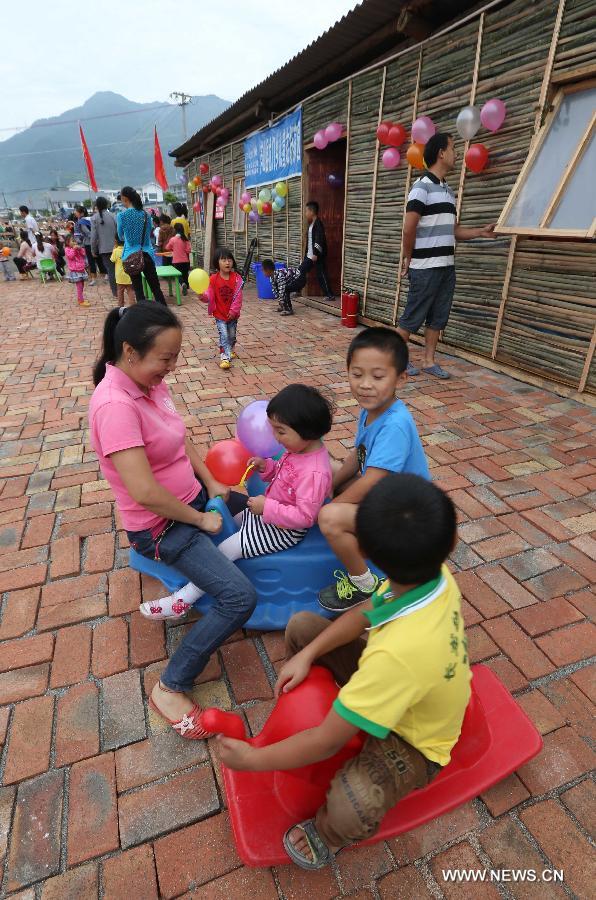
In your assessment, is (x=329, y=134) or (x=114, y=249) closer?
(x=329, y=134)

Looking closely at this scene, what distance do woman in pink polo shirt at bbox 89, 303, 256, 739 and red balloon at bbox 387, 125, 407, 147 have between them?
5.25 m

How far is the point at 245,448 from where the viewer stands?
103 inches

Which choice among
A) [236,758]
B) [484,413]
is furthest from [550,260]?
[236,758]

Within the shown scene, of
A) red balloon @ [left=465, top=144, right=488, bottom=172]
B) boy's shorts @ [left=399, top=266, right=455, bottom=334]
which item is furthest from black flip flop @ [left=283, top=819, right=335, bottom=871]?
red balloon @ [left=465, top=144, right=488, bottom=172]

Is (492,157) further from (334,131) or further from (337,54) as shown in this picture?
(337,54)

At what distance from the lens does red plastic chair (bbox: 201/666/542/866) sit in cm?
134

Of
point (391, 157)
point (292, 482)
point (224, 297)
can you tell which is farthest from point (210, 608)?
point (391, 157)

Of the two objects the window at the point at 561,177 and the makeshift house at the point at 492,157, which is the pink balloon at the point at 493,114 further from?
the window at the point at 561,177

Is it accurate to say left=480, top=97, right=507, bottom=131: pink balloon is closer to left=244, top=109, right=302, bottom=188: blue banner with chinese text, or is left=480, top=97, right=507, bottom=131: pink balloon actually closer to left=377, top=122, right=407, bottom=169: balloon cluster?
left=377, top=122, right=407, bottom=169: balloon cluster

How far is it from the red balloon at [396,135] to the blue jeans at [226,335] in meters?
2.84

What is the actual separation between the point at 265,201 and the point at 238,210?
2.92m

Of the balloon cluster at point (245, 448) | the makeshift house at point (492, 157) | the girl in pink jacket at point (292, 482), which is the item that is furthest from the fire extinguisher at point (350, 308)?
the girl in pink jacket at point (292, 482)

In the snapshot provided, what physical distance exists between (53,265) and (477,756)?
591 inches

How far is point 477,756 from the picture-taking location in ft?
4.83
